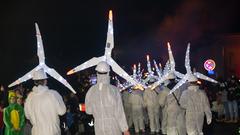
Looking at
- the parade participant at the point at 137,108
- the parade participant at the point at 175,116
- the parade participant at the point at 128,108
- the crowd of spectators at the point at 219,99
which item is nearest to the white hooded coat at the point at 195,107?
the parade participant at the point at 175,116

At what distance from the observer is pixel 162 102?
18.1 m

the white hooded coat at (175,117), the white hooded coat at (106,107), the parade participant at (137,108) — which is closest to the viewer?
the white hooded coat at (106,107)

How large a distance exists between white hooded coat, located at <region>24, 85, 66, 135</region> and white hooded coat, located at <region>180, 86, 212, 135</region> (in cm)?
469

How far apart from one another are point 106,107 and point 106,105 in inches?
1.4

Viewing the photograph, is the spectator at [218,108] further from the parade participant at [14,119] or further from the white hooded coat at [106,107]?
the white hooded coat at [106,107]

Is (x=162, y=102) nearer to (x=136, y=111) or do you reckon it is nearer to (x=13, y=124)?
(x=136, y=111)

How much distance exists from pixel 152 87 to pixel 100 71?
1086 centimetres

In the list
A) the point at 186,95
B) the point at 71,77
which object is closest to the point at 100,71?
the point at 186,95

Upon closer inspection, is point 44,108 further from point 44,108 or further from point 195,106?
point 195,106

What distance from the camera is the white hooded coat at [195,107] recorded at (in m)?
12.6

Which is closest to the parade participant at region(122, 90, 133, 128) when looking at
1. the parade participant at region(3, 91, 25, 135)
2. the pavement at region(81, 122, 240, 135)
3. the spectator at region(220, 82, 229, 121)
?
the pavement at region(81, 122, 240, 135)

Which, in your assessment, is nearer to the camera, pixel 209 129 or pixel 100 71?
pixel 100 71

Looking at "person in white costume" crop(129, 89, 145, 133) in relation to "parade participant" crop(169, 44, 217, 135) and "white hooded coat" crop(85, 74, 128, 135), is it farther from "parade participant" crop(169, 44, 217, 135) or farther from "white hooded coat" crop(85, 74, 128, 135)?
"white hooded coat" crop(85, 74, 128, 135)

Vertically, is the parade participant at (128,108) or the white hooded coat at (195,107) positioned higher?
the parade participant at (128,108)
